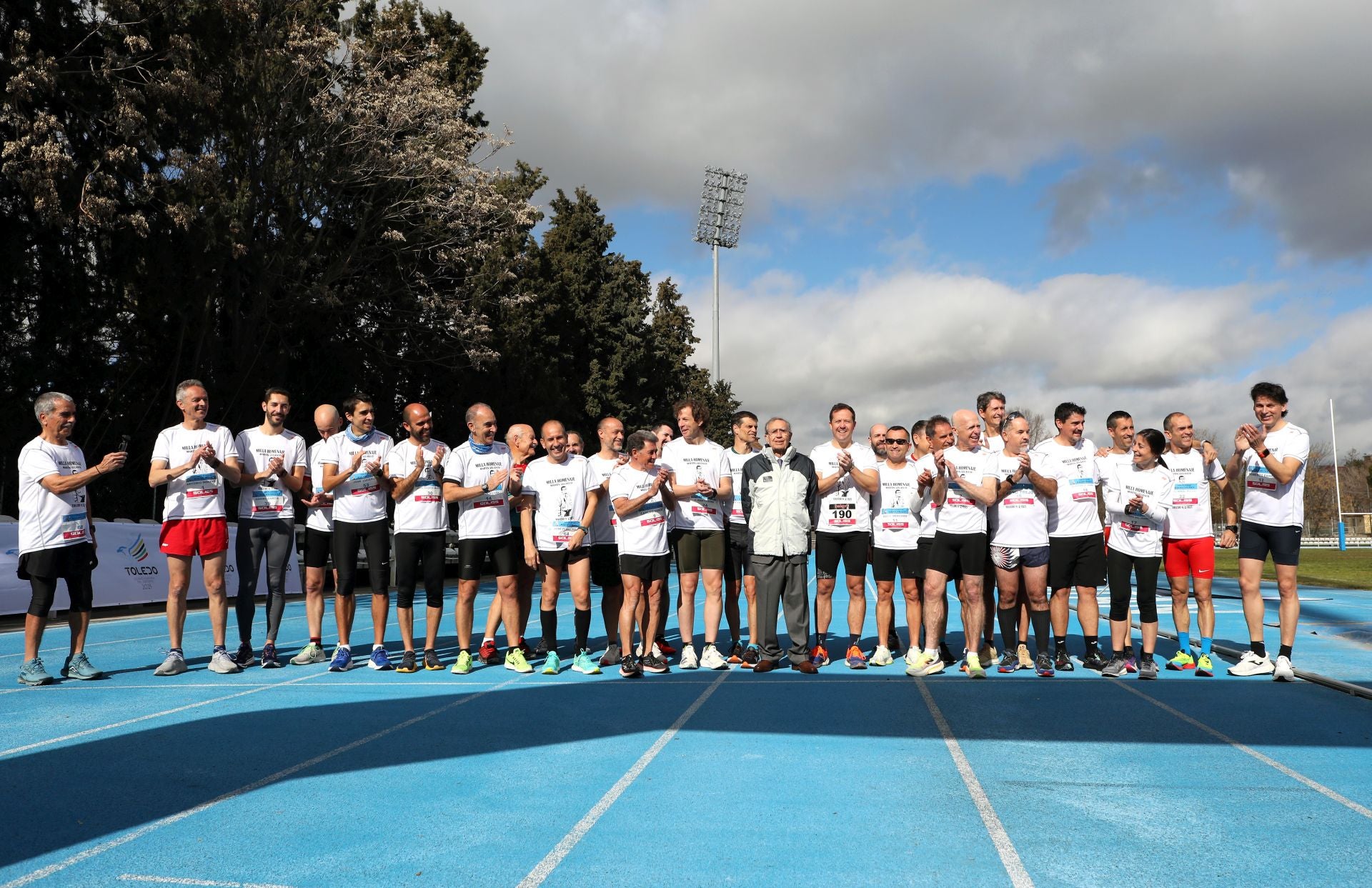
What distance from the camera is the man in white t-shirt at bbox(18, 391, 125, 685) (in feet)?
23.8

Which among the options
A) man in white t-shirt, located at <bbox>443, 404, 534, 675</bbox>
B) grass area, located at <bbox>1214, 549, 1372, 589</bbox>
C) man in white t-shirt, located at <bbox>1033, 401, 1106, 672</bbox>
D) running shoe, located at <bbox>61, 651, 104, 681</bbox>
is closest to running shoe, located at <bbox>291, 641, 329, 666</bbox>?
man in white t-shirt, located at <bbox>443, 404, 534, 675</bbox>

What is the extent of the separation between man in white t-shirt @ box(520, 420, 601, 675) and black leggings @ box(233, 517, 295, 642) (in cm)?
204

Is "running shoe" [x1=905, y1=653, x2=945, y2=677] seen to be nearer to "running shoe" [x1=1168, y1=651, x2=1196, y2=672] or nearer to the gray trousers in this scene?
the gray trousers

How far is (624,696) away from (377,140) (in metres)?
17.4

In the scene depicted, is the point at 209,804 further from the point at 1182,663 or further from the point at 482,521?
the point at 1182,663

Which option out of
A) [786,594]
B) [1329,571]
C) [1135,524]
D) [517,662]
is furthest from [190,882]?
[1329,571]

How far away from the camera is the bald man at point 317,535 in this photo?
8.05 m

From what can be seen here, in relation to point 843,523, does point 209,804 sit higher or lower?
lower

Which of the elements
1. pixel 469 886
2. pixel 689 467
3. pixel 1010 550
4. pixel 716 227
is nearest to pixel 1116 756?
pixel 1010 550

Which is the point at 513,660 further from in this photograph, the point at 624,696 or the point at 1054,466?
the point at 1054,466

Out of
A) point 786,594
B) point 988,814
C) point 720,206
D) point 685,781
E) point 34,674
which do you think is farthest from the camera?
point 720,206

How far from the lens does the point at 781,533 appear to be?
785 cm

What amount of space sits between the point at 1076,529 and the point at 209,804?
20.7 ft

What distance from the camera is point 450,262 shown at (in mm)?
22797
